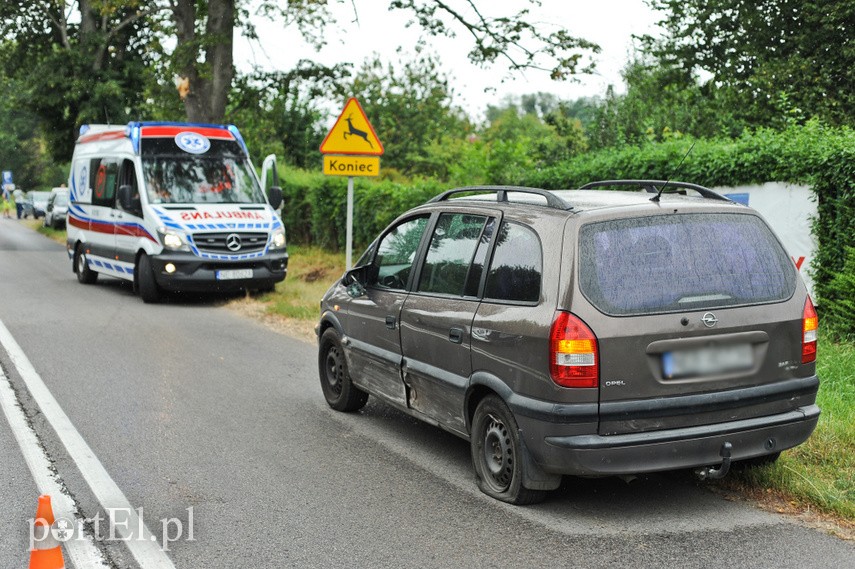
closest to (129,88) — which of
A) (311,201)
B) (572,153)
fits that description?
(311,201)

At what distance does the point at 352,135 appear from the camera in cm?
1286

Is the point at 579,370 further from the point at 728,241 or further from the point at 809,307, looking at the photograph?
the point at 809,307

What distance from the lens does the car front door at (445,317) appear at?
568 centimetres

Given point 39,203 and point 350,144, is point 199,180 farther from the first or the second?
point 39,203

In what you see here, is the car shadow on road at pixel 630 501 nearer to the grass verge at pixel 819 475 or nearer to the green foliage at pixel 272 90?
the grass verge at pixel 819 475

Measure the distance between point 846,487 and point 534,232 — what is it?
7.37ft

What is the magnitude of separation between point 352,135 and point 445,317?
7454mm

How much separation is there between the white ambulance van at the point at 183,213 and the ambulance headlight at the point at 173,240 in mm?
16

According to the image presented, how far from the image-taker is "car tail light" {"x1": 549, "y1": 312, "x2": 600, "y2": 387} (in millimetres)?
4770

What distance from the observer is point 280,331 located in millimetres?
12406

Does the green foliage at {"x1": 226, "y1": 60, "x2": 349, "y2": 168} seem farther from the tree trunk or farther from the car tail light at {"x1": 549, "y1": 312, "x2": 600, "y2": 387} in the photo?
the car tail light at {"x1": 549, "y1": 312, "x2": 600, "y2": 387}

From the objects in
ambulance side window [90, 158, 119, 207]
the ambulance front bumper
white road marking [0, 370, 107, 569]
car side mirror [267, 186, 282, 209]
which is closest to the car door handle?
white road marking [0, 370, 107, 569]

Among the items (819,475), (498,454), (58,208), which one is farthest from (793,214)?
(58,208)

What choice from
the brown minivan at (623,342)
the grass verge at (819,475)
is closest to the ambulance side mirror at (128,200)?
the brown minivan at (623,342)
